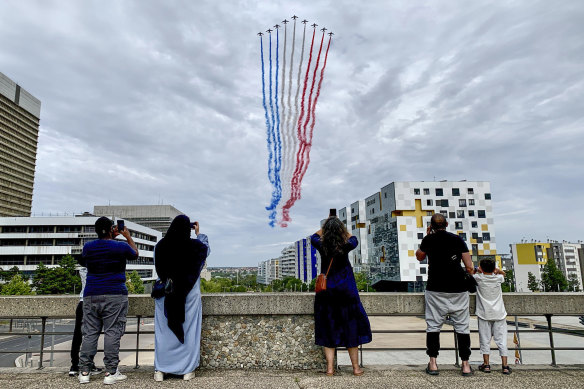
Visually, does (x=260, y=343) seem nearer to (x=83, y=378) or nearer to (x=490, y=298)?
(x=83, y=378)

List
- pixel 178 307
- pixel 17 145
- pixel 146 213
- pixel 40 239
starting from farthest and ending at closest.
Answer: pixel 146 213
pixel 17 145
pixel 40 239
pixel 178 307

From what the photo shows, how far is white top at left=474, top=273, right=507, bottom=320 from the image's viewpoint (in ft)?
14.6

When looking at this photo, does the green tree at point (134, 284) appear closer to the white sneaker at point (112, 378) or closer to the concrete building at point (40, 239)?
the concrete building at point (40, 239)

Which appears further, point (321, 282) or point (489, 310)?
point (489, 310)

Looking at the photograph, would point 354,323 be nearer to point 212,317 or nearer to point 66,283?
point 212,317

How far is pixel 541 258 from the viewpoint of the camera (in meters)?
119

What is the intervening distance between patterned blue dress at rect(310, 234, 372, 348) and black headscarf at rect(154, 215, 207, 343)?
1.53 m

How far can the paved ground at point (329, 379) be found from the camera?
Result: 371cm

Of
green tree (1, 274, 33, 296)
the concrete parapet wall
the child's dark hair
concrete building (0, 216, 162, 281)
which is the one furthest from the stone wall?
concrete building (0, 216, 162, 281)

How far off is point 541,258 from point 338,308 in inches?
5544

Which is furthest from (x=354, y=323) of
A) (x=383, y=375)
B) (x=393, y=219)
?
(x=393, y=219)

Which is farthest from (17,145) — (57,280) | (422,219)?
(422,219)

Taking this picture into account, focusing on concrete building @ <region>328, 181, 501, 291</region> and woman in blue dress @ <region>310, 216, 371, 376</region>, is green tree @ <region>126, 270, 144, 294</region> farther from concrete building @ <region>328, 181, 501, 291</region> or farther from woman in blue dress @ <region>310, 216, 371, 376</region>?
woman in blue dress @ <region>310, 216, 371, 376</region>

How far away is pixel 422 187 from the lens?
70.2m
